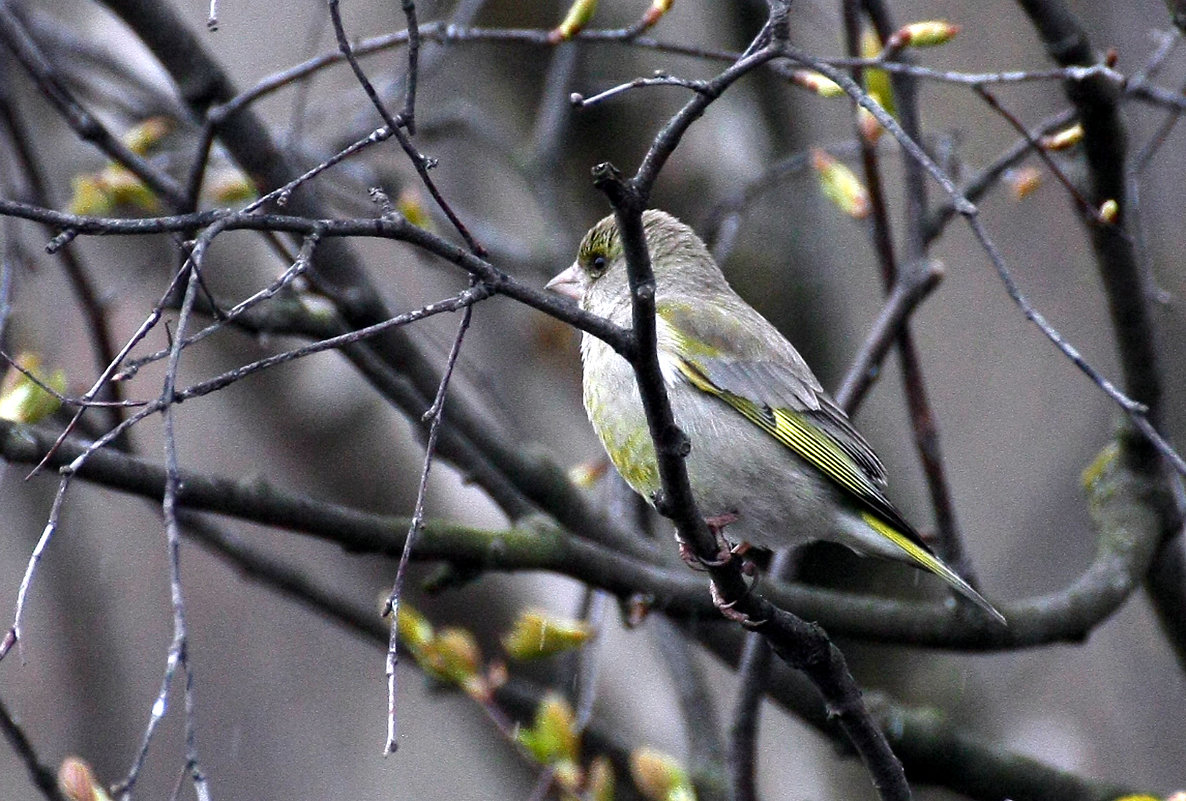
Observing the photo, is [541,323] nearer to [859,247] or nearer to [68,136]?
[859,247]

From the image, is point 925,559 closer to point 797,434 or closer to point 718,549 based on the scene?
point 797,434

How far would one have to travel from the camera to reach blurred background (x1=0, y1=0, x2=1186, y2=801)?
6.18 meters

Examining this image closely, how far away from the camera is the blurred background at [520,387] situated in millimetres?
6184

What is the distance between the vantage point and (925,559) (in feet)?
13.1

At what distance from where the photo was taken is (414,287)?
32.1 feet

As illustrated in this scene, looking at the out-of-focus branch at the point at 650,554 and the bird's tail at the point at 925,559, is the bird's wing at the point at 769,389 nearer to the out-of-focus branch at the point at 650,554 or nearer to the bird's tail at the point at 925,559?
the bird's tail at the point at 925,559

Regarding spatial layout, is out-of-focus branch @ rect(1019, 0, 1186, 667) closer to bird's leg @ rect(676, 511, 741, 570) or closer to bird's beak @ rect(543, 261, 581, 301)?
bird's leg @ rect(676, 511, 741, 570)

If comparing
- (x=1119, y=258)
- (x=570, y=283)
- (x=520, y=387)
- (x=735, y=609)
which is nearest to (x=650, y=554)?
(x=570, y=283)

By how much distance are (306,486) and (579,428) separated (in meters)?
2.24

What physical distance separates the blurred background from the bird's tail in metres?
1.49

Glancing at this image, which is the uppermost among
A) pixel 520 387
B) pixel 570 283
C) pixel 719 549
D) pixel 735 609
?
pixel 570 283

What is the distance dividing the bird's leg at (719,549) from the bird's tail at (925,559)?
46 cm

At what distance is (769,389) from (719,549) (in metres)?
1.38

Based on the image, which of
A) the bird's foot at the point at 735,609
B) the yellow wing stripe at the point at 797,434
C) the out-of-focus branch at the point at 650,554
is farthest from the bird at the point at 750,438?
the bird's foot at the point at 735,609
